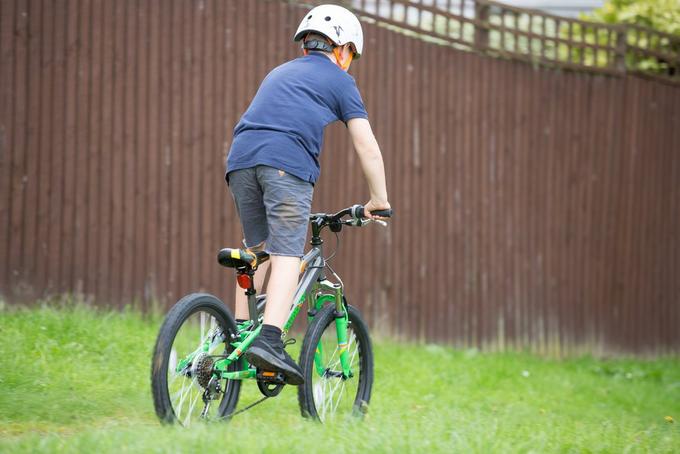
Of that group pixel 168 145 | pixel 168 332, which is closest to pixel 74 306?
pixel 168 145

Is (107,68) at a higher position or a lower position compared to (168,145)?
higher

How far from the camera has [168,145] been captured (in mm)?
6793

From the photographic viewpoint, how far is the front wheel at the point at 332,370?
4.47m

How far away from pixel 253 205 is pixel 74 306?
255 cm

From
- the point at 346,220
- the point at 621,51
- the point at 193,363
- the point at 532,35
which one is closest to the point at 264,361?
the point at 193,363

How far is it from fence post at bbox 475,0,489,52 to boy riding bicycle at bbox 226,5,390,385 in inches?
150

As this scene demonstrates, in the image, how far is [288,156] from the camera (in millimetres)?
4273

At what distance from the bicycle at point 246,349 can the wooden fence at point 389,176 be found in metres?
2.35

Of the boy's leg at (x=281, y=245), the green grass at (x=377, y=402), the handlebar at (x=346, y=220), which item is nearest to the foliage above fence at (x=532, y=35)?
the green grass at (x=377, y=402)

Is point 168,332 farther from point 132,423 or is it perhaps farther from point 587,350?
point 587,350

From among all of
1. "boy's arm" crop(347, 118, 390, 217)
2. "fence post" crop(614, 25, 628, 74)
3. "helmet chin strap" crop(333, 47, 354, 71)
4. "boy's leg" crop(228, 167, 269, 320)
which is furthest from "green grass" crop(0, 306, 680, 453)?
"fence post" crop(614, 25, 628, 74)

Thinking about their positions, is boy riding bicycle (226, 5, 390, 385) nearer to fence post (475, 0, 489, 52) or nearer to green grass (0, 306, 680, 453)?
green grass (0, 306, 680, 453)

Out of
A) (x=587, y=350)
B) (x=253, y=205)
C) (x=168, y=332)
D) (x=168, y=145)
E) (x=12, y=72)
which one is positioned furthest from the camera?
(x=587, y=350)

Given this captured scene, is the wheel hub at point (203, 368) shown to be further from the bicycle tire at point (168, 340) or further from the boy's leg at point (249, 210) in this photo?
the boy's leg at point (249, 210)
